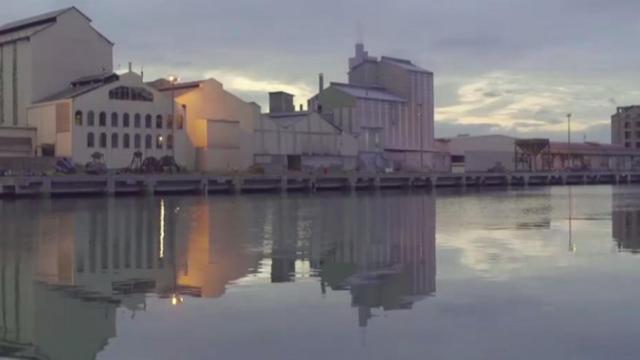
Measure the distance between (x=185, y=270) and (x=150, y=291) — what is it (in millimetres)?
2670

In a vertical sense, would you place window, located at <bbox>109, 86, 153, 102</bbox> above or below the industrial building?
above

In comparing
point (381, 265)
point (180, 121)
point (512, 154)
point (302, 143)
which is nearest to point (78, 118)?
point (180, 121)

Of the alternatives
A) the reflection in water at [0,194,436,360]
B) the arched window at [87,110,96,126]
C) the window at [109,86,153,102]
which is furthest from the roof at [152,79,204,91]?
the reflection in water at [0,194,436,360]

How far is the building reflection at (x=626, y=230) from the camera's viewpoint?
71.4ft

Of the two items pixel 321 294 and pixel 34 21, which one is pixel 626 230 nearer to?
pixel 321 294

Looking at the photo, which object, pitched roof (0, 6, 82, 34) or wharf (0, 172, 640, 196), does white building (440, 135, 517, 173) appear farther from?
pitched roof (0, 6, 82, 34)

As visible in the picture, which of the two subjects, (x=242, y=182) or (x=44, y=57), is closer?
(x=242, y=182)

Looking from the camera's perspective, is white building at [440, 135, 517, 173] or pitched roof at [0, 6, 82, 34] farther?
white building at [440, 135, 517, 173]

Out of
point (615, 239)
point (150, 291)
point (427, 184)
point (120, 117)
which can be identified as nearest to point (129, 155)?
point (120, 117)

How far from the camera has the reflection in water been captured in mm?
11258

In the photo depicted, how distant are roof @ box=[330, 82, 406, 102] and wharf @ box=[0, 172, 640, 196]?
1517 cm

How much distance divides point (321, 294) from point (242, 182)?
2283 inches

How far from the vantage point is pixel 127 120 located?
251ft

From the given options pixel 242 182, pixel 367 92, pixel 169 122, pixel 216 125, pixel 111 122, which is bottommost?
pixel 242 182
